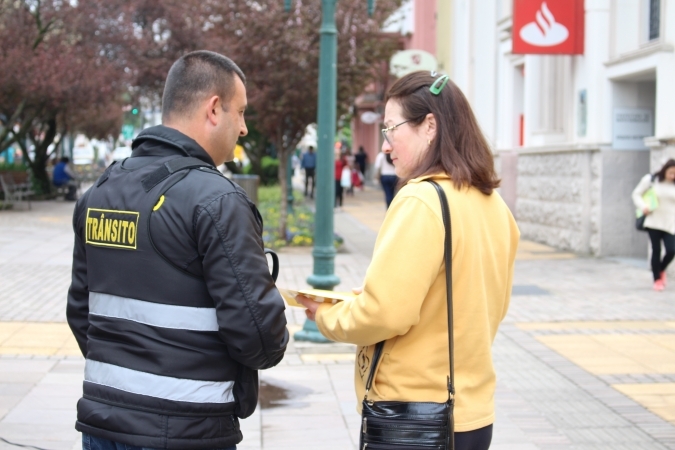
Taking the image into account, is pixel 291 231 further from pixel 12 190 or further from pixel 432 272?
pixel 432 272

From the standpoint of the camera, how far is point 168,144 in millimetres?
2549

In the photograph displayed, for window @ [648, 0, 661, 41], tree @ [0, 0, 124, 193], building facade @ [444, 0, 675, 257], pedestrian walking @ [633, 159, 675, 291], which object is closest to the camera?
pedestrian walking @ [633, 159, 675, 291]

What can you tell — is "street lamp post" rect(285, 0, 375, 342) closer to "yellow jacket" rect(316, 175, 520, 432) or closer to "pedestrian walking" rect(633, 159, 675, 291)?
"pedestrian walking" rect(633, 159, 675, 291)

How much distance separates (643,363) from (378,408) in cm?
521

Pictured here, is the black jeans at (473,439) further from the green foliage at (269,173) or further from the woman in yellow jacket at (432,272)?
the green foliage at (269,173)

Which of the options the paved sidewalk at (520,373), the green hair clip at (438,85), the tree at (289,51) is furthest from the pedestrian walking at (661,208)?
the green hair clip at (438,85)

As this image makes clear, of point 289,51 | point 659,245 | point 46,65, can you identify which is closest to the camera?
point 659,245

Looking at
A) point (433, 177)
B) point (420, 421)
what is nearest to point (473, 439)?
point (420, 421)

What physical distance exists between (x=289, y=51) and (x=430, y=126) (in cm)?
1309

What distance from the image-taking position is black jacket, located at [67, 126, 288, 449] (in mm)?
2355

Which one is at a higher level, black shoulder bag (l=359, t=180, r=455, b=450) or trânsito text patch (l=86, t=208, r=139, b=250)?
trânsito text patch (l=86, t=208, r=139, b=250)

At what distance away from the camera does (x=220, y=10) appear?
1586 cm

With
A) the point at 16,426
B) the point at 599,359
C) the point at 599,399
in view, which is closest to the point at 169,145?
the point at 16,426

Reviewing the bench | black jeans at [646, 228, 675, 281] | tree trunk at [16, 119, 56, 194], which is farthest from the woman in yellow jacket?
tree trunk at [16, 119, 56, 194]
